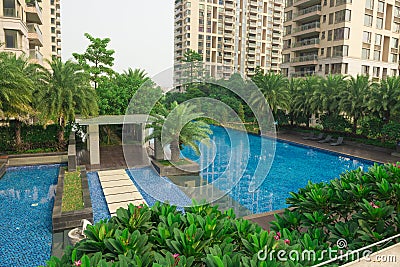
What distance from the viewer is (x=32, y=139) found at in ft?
46.9

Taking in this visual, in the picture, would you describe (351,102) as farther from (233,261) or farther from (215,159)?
(233,261)

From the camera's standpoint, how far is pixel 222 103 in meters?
9.76

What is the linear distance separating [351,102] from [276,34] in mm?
53429

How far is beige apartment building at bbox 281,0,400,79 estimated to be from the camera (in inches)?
1221

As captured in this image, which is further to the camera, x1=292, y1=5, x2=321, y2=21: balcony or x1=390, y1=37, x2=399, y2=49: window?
x1=390, y1=37, x2=399, y2=49: window

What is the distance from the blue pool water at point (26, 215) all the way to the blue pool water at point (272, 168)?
17.5ft

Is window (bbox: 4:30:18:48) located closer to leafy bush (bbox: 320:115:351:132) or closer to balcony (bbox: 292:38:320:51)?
leafy bush (bbox: 320:115:351:132)

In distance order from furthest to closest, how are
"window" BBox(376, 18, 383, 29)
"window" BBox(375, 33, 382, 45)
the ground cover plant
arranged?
"window" BBox(375, 33, 382, 45) → "window" BBox(376, 18, 383, 29) → the ground cover plant

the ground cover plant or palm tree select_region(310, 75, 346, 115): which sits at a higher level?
palm tree select_region(310, 75, 346, 115)

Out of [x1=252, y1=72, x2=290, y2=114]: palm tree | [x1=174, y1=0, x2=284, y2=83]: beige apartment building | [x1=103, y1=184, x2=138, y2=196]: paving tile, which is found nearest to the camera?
[x1=103, y1=184, x2=138, y2=196]: paving tile

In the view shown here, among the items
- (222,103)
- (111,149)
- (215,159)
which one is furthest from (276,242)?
(111,149)

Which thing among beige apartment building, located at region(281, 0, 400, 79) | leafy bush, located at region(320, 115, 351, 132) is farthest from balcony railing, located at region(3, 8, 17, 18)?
beige apartment building, located at region(281, 0, 400, 79)

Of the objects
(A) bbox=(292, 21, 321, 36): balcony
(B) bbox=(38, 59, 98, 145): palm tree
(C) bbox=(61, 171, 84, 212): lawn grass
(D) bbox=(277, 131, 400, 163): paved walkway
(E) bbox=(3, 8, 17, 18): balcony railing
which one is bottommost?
(D) bbox=(277, 131, 400, 163): paved walkway

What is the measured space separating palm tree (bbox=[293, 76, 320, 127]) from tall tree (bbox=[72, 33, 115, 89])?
14.3 m
